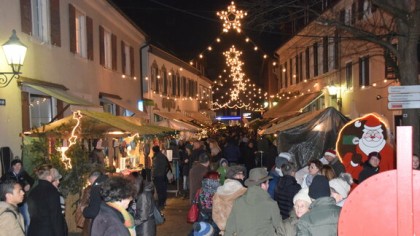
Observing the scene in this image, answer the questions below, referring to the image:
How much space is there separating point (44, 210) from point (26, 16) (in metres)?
6.26

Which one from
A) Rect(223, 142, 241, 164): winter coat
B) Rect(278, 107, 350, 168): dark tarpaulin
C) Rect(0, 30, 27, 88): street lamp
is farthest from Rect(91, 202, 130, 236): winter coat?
Rect(223, 142, 241, 164): winter coat

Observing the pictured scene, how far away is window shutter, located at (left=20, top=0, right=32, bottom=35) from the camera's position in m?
11.3

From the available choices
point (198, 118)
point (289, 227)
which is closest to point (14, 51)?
point (289, 227)

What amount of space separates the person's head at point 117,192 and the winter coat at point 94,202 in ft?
7.62

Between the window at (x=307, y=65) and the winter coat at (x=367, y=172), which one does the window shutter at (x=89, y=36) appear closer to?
the winter coat at (x=367, y=172)

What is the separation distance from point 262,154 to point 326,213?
15.8 m

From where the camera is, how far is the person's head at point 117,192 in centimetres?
454

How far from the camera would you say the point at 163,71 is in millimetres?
30250

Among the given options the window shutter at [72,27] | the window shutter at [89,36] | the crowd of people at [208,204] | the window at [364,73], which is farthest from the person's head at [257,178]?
the window at [364,73]

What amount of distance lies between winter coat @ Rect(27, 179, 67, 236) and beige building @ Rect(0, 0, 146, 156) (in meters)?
4.09

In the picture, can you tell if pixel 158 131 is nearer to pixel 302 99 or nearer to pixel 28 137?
pixel 28 137

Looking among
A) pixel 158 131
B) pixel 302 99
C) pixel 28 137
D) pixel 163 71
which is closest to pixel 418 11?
pixel 158 131

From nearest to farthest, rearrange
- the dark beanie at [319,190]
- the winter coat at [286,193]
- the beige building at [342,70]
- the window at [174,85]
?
the dark beanie at [319,190]
the winter coat at [286,193]
the beige building at [342,70]
the window at [174,85]

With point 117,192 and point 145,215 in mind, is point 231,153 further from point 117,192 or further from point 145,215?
point 117,192
